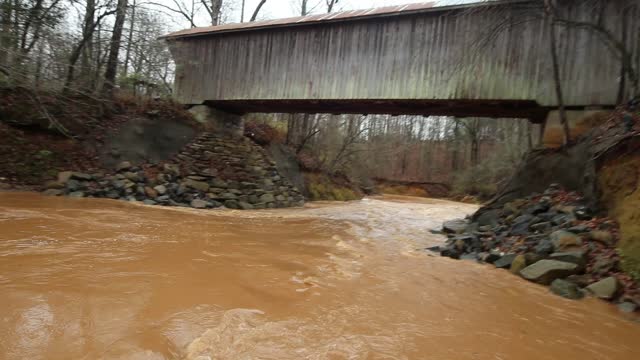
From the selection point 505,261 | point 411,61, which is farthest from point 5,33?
point 505,261

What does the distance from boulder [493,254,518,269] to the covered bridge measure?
464cm

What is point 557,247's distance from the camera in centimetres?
438

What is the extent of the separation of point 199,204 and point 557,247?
26.7ft

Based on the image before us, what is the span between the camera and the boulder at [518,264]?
14.2 feet

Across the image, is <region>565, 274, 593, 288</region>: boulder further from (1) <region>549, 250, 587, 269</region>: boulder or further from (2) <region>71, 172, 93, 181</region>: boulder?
(2) <region>71, 172, 93, 181</region>: boulder

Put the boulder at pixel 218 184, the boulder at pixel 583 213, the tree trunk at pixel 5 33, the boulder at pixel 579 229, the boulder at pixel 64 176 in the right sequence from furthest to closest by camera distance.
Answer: the boulder at pixel 218 184
the boulder at pixel 64 176
the tree trunk at pixel 5 33
the boulder at pixel 583 213
the boulder at pixel 579 229

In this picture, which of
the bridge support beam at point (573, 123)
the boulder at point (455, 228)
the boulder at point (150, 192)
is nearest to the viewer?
the bridge support beam at point (573, 123)

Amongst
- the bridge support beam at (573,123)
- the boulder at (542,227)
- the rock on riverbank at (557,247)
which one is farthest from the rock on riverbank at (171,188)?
the bridge support beam at (573,123)

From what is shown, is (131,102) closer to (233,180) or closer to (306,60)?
(233,180)

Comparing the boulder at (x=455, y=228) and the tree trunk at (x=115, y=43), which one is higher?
the tree trunk at (x=115, y=43)

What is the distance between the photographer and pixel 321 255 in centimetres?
451

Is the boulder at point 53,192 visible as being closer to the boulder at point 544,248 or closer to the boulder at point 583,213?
the boulder at point 544,248

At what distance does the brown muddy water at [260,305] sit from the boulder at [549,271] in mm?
158

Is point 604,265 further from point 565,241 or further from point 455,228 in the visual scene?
point 455,228
